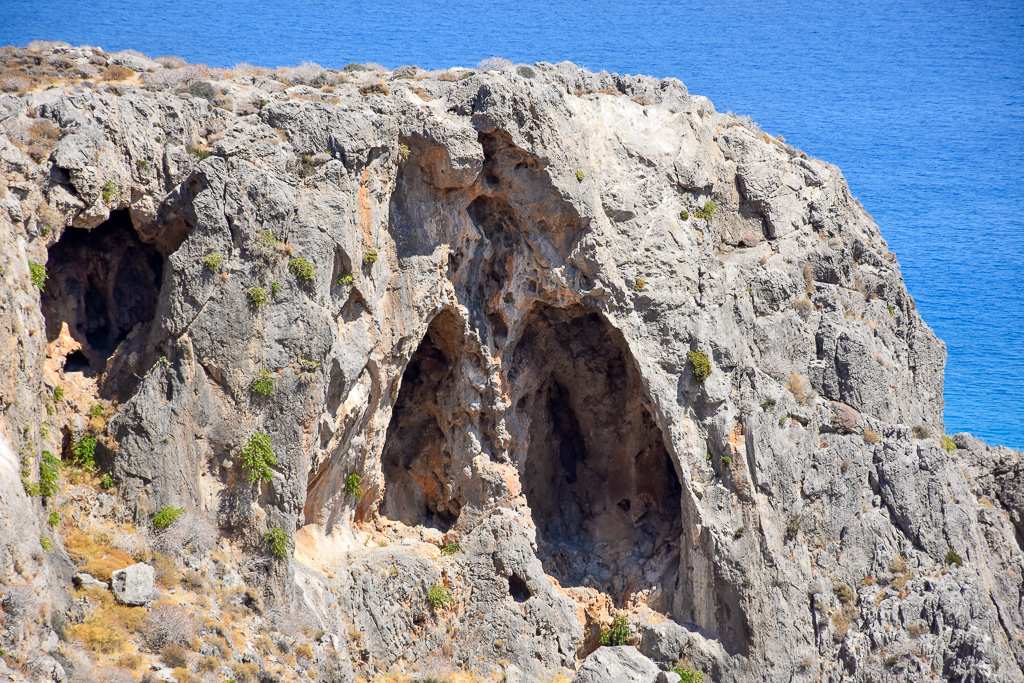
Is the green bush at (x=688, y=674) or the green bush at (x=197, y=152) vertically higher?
the green bush at (x=197, y=152)

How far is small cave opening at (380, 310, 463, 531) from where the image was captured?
33.6 m

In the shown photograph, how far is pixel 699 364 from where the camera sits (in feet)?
107

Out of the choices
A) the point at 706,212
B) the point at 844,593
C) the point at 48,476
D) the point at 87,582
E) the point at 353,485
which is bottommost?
the point at 87,582

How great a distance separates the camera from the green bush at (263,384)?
88.3 feet

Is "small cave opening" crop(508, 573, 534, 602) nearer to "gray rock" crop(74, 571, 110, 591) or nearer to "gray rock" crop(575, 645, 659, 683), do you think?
"gray rock" crop(575, 645, 659, 683)

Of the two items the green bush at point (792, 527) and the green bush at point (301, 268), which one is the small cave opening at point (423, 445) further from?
the green bush at point (792, 527)

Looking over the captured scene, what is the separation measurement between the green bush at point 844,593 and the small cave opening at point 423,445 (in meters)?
14.2

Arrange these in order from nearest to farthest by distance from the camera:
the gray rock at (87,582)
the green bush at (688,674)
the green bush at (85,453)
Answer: the gray rock at (87,582) → the green bush at (85,453) → the green bush at (688,674)

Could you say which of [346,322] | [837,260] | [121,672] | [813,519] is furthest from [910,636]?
[121,672]

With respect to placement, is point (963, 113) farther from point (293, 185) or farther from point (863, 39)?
point (293, 185)

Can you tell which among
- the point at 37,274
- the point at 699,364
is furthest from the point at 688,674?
the point at 37,274

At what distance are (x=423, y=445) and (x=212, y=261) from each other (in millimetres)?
11368

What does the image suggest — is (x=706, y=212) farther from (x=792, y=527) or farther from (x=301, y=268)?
(x=301, y=268)

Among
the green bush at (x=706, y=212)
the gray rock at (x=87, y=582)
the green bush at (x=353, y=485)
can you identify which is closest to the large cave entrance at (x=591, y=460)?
the green bush at (x=706, y=212)
